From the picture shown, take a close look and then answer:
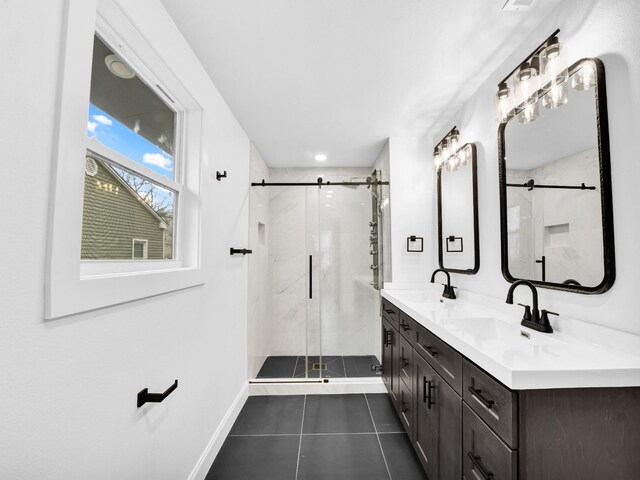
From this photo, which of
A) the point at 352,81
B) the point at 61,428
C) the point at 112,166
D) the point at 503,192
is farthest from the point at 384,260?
the point at 61,428

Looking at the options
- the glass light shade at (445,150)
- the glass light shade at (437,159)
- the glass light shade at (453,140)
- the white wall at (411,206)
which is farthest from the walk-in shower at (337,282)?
the glass light shade at (453,140)

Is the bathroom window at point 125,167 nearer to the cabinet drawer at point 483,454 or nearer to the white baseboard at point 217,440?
the white baseboard at point 217,440

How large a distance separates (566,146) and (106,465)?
2199 millimetres

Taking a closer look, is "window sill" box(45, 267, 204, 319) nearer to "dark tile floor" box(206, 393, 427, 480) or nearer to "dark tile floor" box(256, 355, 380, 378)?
"dark tile floor" box(206, 393, 427, 480)

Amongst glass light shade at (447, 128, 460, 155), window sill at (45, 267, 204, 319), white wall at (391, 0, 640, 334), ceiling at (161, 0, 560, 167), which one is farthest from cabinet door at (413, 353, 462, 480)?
ceiling at (161, 0, 560, 167)

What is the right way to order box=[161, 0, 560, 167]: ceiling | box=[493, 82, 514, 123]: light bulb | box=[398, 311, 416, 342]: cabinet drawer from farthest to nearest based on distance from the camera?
1. box=[398, 311, 416, 342]: cabinet drawer
2. box=[493, 82, 514, 123]: light bulb
3. box=[161, 0, 560, 167]: ceiling

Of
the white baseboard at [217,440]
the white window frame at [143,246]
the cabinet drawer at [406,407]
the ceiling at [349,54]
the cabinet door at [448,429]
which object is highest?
the ceiling at [349,54]

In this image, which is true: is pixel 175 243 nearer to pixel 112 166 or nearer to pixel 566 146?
pixel 112 166

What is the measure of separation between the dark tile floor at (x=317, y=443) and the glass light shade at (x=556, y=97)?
2153 mm

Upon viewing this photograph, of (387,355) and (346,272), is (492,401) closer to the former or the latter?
(387,355)

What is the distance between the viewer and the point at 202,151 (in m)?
1.77

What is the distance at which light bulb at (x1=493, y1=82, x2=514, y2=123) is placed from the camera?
165cm

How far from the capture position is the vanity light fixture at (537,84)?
1.33 metres

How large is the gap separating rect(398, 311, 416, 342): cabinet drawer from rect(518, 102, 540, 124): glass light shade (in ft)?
4.28
